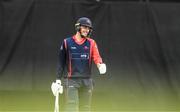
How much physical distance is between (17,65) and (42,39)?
61 cm

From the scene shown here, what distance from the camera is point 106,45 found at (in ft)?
29.1

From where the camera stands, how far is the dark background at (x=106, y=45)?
881 centimetres

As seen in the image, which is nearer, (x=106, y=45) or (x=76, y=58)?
(x=76, y=58)

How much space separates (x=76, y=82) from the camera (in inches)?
279

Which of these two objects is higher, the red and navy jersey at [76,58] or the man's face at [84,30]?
the man's face at [84,30]

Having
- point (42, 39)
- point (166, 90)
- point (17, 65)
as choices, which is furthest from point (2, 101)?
point (166, 90)

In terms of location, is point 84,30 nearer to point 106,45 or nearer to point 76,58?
point 76,58

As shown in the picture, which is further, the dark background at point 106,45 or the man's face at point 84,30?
the dark background at point 106,45

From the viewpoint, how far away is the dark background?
881 centimetres

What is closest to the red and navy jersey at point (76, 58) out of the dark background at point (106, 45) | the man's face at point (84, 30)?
the man's face at point (84, 30)

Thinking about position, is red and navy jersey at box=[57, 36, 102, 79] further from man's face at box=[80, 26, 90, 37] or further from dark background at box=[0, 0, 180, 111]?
dark background at box=[0, 0, 180, 111]

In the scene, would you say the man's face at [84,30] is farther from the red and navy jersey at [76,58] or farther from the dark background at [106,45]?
the dark background at [106,45]

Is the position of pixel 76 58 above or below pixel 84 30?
below

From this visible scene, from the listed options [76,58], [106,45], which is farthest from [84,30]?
[106,45]
